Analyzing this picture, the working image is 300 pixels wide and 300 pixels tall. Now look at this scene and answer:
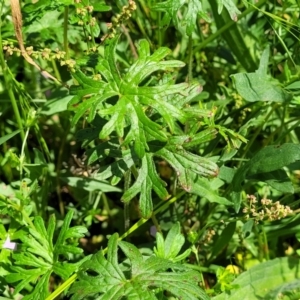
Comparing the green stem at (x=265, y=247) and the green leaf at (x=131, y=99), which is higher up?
the green leaf at (x=131, y=99)

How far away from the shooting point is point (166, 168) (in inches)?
80.4

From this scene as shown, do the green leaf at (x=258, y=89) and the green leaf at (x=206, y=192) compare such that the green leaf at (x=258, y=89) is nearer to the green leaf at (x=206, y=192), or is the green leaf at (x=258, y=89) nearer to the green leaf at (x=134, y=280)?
the green leaf at (x=206, y=192)

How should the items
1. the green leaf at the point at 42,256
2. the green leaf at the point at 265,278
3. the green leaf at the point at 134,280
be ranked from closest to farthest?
the green leaf at the point at 134,280 → the green leaf at the point at 42,256 → the green leaf at the point at 265,278

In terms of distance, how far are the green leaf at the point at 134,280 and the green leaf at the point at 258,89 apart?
0.50m

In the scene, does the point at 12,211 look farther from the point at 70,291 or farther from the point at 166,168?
the point at 166,168

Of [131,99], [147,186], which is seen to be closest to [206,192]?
[147,186]

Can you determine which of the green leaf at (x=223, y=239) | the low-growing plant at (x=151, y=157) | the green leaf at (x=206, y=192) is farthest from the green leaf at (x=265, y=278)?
the green leaf at (x=206, y=192)

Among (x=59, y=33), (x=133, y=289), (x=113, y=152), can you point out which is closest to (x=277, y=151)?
(x=113, y=152)

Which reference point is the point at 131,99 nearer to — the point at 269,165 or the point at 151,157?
the point at 151,157

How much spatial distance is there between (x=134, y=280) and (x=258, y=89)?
24.4 inches

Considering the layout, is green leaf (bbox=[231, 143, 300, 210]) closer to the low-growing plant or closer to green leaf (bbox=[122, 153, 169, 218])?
the low-growing plant

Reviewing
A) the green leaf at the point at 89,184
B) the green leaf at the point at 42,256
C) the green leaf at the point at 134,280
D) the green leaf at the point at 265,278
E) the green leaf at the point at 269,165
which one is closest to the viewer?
the green leaf at the point at 134,280

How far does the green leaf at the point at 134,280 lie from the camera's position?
1.24 metres

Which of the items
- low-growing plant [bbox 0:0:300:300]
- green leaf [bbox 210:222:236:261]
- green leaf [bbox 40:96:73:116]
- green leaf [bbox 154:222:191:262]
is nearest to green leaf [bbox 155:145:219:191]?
low-growing plant [bbox 0:0:300:300]
